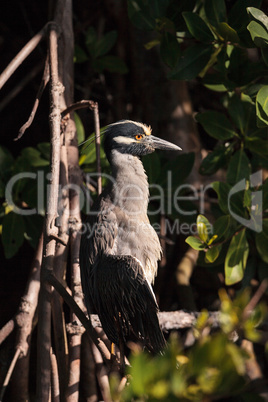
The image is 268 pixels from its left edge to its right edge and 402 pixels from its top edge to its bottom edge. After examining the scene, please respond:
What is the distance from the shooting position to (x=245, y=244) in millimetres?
1989

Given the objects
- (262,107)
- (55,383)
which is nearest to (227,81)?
(262,107)

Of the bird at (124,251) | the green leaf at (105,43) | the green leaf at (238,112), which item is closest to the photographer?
the bird at (124,251)

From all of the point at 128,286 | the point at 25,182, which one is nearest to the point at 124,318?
the point at 128,286

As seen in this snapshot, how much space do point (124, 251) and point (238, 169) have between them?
2.29ft

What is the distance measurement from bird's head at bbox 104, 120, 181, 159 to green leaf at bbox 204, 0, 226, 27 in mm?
499

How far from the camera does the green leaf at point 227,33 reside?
1783mm

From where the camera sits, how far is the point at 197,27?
1880 millimetres

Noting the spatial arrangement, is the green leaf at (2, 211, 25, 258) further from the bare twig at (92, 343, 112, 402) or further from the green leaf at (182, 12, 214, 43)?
the green leaf at (182, 12, 214, 43)

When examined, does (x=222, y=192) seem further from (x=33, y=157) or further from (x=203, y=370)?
(x=203, y=370)

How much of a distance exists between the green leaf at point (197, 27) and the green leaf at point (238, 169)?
53 centimetres

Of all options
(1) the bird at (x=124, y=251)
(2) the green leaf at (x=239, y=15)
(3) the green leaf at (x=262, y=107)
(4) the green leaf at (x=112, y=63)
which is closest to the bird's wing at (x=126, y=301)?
(1) the bird at (x=124, y=251)

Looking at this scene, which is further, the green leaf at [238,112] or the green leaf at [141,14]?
the green leaf at [238,112]

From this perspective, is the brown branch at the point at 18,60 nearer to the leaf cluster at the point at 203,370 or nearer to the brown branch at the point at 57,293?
the brown branch at the point at 57,293

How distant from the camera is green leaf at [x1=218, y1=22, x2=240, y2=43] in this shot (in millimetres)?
1783
